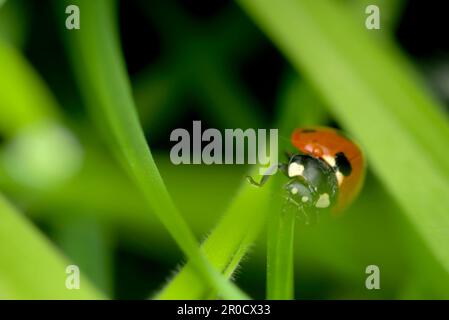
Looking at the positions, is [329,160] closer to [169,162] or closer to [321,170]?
[321,170]

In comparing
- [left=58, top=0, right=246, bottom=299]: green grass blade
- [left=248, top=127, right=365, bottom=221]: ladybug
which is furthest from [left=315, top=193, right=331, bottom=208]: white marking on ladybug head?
[left=58, top=0, right=246, bottom=299]: green grass blade

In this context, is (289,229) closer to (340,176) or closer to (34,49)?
(340,176)

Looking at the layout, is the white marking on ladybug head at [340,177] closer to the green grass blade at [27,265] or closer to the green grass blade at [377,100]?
the green grass blade at [377,100]

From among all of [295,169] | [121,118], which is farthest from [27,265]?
[295,169]

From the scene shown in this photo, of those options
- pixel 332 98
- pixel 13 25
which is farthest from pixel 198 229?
pixel 13 25

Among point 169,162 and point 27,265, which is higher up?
point 169,162

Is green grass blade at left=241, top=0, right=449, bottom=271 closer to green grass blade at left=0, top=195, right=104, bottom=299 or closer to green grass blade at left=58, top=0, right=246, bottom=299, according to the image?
green grass blade at left=58, top=0, right=246, bottom=299

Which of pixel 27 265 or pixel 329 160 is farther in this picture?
pixel 329 160
